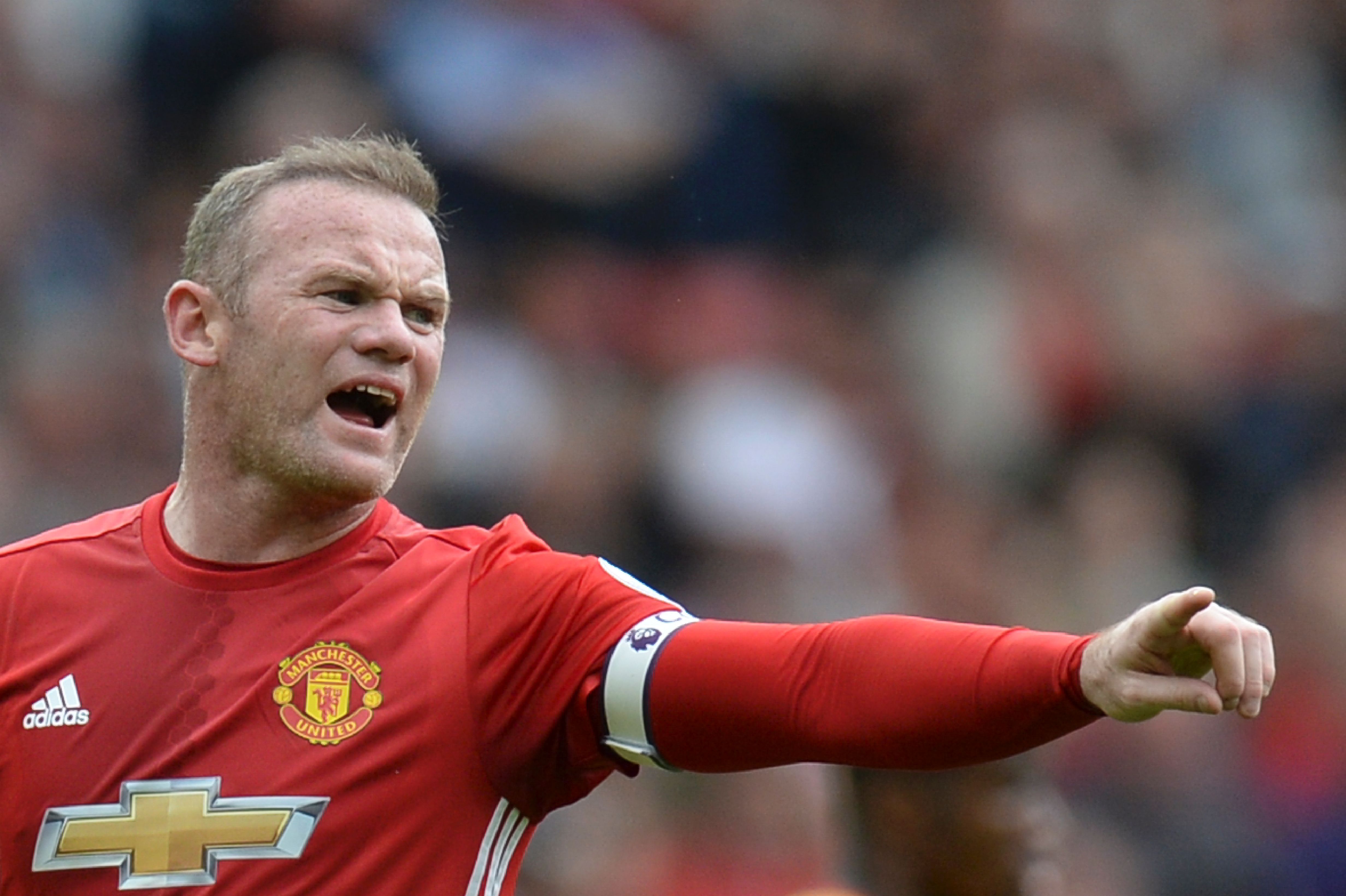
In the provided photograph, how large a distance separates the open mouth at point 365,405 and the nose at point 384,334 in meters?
0.06

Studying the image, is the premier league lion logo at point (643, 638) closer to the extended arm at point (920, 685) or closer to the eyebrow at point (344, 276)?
the extended arm at point (920, 685)

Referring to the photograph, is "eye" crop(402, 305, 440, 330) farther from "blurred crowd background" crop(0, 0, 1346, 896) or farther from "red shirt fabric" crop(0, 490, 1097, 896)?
"blurred crowd background" crop(0, 0, 1346, 896)

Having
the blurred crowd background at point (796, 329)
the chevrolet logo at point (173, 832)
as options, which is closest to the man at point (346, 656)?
the chevrolet logo at point (173, 832)

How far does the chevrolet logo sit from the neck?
469mm

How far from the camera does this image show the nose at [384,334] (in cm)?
368

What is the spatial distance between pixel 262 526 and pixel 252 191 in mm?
632

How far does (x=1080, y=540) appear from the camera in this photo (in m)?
8.89

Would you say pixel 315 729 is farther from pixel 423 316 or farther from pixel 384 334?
pixel 423 316

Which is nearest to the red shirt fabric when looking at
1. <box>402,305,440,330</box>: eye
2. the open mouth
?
the open mouth

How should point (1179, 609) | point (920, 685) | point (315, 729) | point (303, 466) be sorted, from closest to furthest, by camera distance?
point (1179, 609), point (920, 685), point (315, 729), point (303, 466)

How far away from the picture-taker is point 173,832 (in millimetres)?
3398

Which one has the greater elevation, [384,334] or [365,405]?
[384,334]

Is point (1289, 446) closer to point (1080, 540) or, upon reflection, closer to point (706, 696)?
point (1080, 540)

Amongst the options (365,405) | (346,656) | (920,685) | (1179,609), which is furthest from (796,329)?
(1179,609)
